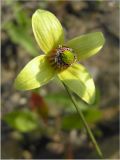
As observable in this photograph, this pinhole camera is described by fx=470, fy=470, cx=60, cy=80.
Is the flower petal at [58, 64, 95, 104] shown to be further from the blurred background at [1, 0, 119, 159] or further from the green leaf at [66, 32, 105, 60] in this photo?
the blurred background at [1, 0, 119, 159]

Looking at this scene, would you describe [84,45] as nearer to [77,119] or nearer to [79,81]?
[79,81]

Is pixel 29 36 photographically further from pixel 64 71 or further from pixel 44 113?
pixel 64 71

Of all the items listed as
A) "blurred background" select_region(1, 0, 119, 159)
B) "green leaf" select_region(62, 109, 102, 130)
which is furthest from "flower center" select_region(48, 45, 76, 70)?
"green leaf" select_region(62, 109, 102, 130)

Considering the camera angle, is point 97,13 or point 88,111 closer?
point 88,111

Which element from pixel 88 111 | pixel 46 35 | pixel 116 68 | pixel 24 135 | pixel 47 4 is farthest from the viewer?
pixel 47 4

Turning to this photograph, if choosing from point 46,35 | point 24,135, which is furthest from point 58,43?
point 24,135

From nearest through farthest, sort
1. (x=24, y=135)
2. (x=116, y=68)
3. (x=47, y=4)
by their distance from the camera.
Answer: (x=24, y=135) < (x=116, y=68) < (x=47, y=4)

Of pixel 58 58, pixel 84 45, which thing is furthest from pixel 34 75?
pixel 84 45
